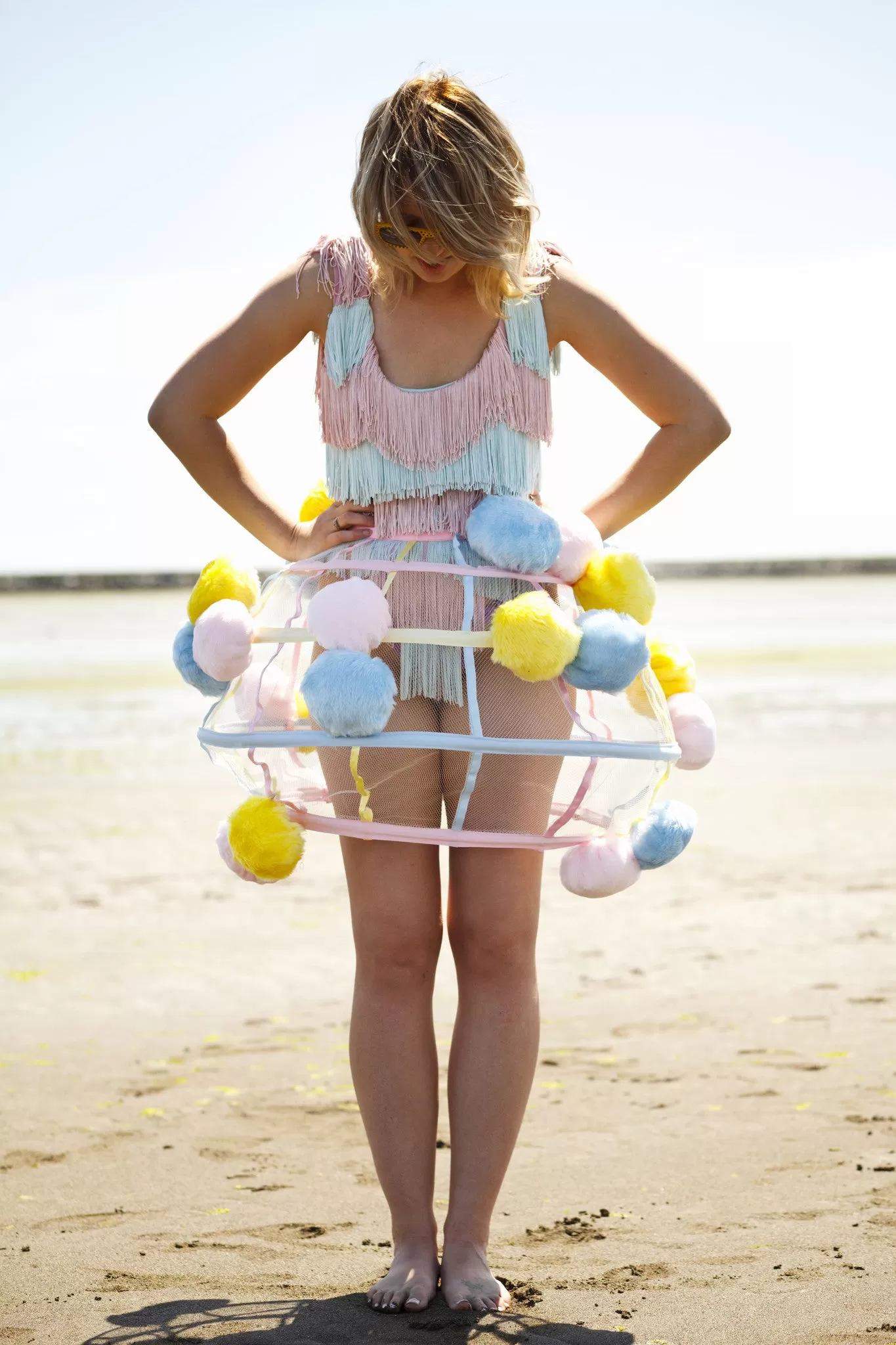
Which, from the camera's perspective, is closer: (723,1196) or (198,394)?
(198,394)

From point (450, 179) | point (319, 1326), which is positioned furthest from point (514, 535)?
point (319, 1326)

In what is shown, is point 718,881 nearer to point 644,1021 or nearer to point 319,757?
point 644,1021

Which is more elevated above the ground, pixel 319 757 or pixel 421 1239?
pixel 319 757

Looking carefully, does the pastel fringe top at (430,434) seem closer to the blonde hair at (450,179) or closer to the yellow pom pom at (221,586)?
the blonde hair at (450,179)

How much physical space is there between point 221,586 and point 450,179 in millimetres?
829

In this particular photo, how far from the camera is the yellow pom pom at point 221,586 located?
8.64 ft

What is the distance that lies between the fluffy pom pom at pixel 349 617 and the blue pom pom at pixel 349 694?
2cm

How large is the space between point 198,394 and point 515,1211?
184 cm

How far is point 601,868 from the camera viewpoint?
2.48 metres

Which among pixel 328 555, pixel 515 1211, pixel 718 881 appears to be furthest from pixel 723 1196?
pixel 718 881

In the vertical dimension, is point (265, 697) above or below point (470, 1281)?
above

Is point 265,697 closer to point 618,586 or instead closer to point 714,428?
point 618,586

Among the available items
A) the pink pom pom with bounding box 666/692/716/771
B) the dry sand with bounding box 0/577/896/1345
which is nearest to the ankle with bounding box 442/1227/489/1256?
the dry sand with bounding box 0/577/896/1345

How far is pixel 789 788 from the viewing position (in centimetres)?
896
